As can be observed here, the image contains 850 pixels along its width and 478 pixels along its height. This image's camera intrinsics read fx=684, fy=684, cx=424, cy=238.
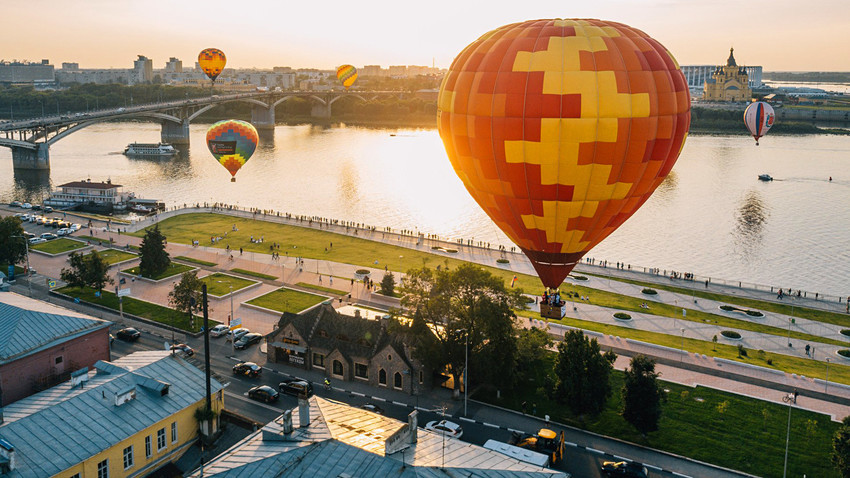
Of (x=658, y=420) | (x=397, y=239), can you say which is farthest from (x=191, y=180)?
(x=658, y=420)

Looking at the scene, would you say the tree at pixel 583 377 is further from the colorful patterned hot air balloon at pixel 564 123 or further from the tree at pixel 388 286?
the tree at pixel 388 286

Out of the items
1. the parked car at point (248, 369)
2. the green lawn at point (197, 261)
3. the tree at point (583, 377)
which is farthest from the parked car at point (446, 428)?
the green lawn at point (197, 261)

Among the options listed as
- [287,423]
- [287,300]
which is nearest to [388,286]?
[287,300]

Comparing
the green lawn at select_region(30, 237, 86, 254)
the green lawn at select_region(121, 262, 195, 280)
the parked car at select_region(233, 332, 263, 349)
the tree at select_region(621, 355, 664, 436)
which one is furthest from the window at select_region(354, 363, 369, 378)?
the green lawn at select_region(30, 237, 86, 254)

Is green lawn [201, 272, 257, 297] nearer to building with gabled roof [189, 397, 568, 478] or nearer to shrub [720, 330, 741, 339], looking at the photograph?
building with gabled roof [189, 397, 568, 478]

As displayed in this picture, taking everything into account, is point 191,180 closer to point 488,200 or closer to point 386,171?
point 386,171

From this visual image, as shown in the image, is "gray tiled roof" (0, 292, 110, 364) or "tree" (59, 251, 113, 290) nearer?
"gray tiled roof" (0, 292, 110, 364)
